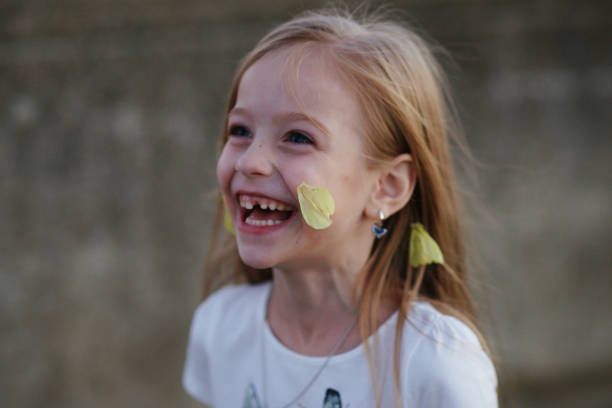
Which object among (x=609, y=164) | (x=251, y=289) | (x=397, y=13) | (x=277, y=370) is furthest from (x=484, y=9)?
(x=277, y=370)

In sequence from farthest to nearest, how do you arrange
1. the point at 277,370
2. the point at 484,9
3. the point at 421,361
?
the point at 484,9
the point at 277,370
the point at 421,361

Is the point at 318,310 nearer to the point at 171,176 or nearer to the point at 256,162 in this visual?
the point at 256,162

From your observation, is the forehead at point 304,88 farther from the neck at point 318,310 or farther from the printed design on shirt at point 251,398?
the printed design on shirt at point 251,398

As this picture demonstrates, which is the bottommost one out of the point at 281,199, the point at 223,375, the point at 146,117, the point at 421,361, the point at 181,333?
the point at 181,333

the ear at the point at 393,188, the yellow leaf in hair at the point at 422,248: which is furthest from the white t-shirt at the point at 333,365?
the ear at the point at 393,188

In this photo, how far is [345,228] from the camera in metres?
1.51

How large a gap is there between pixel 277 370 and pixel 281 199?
0.55 meters

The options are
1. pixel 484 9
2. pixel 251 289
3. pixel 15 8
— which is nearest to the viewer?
pixel 251 289

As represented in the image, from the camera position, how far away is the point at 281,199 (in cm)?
142

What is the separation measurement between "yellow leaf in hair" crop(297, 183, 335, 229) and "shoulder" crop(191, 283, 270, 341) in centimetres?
53

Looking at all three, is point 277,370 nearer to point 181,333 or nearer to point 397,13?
point 181,333

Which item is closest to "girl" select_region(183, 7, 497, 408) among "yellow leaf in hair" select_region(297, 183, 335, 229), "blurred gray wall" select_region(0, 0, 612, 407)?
"yellow leaf in hair" select_region(297, 183, 335, 229)

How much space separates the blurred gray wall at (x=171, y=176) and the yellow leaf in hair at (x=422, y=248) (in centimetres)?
154

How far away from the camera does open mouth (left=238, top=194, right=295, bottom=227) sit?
4.73 ft
